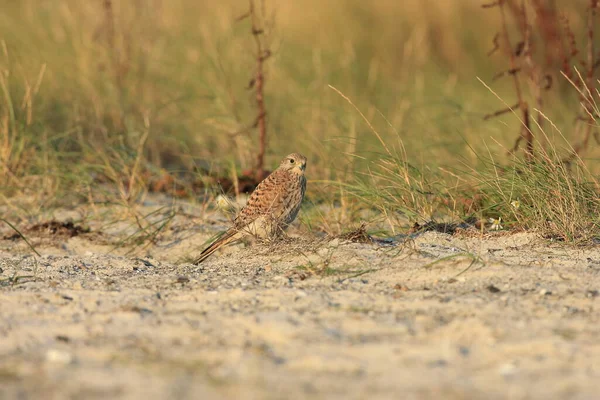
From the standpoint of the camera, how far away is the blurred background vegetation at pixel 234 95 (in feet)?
20.9

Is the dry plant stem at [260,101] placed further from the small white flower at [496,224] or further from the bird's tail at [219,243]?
the small white flower at [496,224]

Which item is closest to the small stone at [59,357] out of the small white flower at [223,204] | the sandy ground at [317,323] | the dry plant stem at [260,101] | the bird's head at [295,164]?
the sandy ground at [317,323]

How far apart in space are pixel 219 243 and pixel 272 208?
367 mm

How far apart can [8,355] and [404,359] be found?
1.33 metres

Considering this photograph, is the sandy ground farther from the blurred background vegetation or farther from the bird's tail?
the blurred background vegetation

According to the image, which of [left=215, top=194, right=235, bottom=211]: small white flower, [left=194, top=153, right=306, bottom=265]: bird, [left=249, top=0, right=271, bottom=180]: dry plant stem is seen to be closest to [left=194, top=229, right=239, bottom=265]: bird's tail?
[left=194, top=153, right=306, bottom=265]: bird

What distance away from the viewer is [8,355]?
3135 mm

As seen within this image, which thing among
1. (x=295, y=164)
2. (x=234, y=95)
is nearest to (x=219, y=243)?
(x=295, y=164)

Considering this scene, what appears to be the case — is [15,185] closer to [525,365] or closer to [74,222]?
[74,222]

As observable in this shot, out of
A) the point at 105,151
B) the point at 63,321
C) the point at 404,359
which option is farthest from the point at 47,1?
the point at 404,359

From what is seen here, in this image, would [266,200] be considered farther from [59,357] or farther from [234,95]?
[234,95]

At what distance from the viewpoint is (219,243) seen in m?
5.23

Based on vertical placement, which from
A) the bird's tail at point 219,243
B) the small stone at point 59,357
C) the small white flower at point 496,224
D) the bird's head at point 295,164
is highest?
the small stone at point 59,357

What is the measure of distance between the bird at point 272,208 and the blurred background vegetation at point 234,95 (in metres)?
0.35
